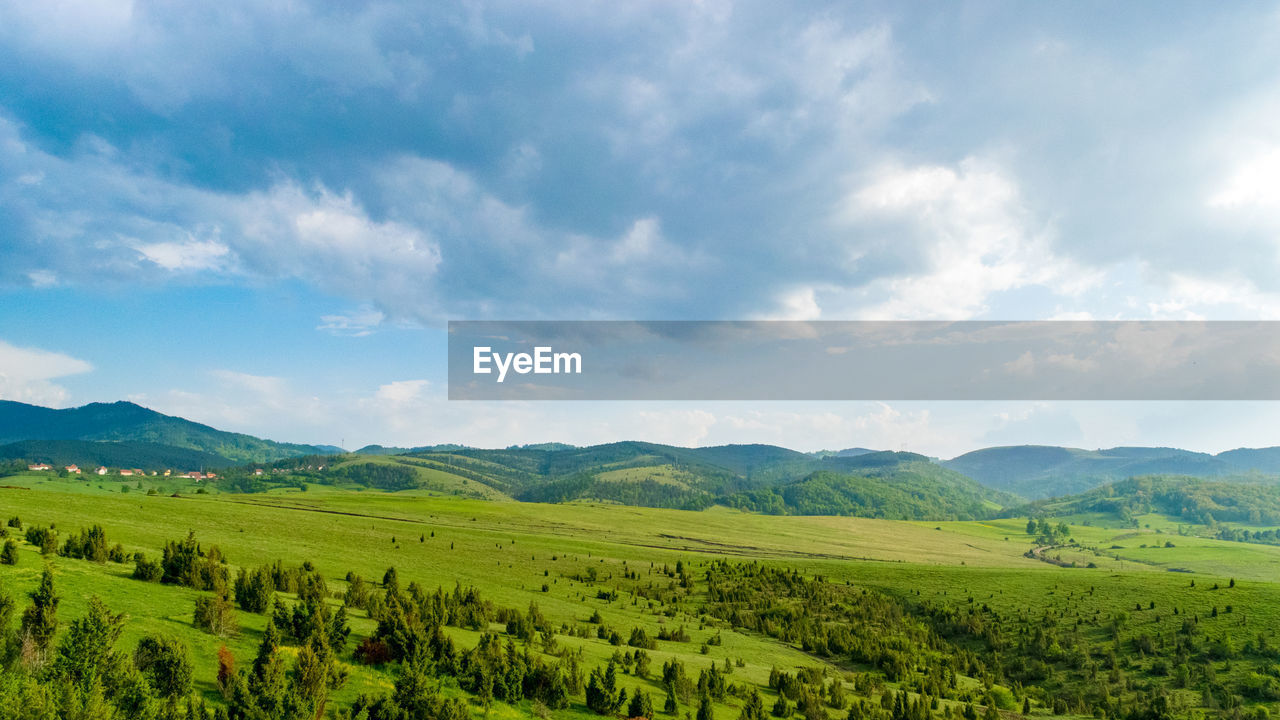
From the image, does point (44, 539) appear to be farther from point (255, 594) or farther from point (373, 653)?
point (373, 653)

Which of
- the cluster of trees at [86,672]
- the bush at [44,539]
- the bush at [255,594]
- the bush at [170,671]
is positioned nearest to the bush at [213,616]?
the bush at [255,594]

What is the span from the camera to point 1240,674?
41281mm

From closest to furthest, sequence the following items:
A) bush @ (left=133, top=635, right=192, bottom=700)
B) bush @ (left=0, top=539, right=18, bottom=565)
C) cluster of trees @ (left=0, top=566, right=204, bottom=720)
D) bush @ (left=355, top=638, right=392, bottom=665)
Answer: cluster of trees @ (left=0, top=566, right=204, bottom=720), bush @ (left=133, top=635, right=192, bottom=700), bush @ (left=355, top=638, right=392, bottom=665), bush @ (left=0, top=539, right=18, bottom=565)

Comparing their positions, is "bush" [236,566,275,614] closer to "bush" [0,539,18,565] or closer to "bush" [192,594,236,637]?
"bush" [192,594,236,637]

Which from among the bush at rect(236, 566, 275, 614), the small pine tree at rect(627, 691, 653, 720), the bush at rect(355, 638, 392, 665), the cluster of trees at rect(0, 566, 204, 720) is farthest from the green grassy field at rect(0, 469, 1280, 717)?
the small pine tree at rect(627, 691, 653, 720)

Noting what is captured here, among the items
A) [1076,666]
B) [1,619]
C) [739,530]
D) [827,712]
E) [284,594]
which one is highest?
[1,619]

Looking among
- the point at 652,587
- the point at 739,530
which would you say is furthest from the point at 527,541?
the point at 739,530

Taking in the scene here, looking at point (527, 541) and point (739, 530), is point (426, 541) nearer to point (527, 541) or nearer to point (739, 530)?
point (527, 541)

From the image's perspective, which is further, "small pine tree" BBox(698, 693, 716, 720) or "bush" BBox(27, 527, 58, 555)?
"bush" BBox(27, 527, 58, 555)

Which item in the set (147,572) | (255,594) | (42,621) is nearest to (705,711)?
(255,594)

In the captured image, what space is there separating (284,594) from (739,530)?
144944 mm

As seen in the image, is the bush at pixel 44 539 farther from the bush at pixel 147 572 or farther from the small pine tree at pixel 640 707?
the small pine tree at pixel 640 707

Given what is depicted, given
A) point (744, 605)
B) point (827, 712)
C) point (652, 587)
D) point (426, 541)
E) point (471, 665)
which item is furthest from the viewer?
point (426, 541)

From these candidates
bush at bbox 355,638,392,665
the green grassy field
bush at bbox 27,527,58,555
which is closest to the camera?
bush at bbox 355,638,392,665
